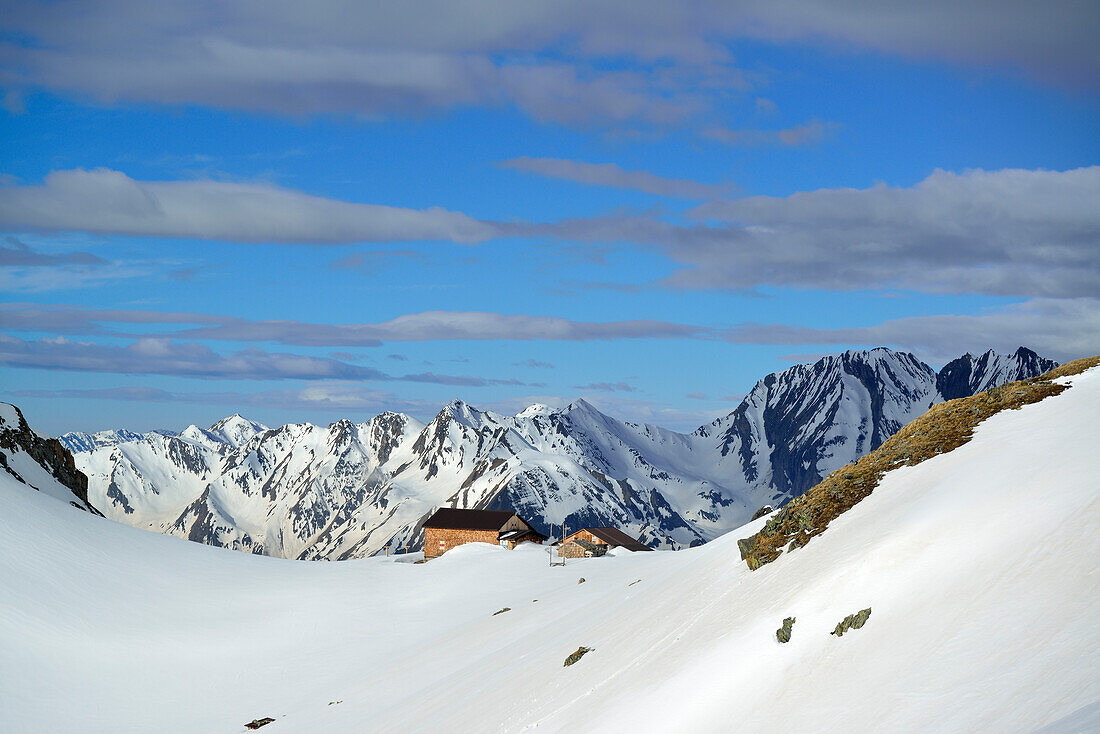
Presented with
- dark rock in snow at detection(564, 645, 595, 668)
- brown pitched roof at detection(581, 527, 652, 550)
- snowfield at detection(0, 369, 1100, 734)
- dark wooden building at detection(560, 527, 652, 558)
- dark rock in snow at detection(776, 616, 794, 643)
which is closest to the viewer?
snowfield at detection(0, 369, 1100, 734)

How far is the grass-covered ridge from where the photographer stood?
30672 mm

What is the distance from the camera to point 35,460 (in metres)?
95.4

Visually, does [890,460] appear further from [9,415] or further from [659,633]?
[9,415]

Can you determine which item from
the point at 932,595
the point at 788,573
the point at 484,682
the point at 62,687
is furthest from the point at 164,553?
the point at 932,595

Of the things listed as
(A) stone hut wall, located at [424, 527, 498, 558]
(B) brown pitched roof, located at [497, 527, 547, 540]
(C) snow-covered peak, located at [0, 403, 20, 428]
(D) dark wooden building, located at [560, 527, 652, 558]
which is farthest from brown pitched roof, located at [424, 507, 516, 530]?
(C) snow-covered peak, located at [0, 403, 20, 428]

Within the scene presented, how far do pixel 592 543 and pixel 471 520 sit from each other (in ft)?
52.8

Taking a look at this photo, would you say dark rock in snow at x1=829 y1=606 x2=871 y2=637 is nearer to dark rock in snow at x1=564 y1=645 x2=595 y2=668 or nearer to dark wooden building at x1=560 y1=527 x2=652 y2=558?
dark rock in snow at x1=564 y1=645 x2=595 y2=668

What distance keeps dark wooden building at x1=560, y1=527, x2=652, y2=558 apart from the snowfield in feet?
104

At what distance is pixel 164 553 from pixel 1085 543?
7304 centimetres

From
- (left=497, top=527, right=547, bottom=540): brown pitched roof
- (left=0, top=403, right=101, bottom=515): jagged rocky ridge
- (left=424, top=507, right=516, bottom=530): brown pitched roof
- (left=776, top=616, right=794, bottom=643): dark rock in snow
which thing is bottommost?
(left=497, top=527, right=547, bottom=540): brown pitched roof

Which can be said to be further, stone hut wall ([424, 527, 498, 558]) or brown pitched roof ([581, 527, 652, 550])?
brown pitched roof ([581, 527, 652, 550])

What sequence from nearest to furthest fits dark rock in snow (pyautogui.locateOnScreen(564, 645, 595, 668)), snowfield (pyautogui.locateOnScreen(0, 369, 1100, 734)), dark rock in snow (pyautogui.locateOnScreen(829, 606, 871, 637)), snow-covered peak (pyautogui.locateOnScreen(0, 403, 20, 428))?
1. snowfield (pyautogui.locateOnScreen(0, 369, 1100, 734))
2. dark rock in snow (pyautogui.locateOnScreen(829, 606, 871, 637))
3. dark rock in snow (pyautogui.locateOnScreen(564, 645, 595, 668))
4. snow-covered peak (pyautogui.locateOnScreen(0, 403, 20, 428))

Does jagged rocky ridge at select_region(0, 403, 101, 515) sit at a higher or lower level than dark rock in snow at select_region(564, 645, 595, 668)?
higher

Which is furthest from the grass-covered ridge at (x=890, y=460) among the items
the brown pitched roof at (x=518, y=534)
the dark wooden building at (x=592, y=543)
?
the brown pitched roof at (x=518, y=534)
